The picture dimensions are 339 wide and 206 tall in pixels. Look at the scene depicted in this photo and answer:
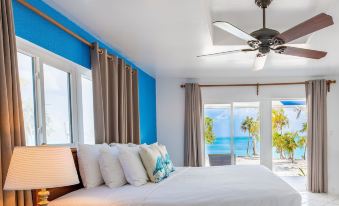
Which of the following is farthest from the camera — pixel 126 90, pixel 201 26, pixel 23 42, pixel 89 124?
pixel 126 90

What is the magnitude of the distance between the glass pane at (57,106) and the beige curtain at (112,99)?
0.27 m

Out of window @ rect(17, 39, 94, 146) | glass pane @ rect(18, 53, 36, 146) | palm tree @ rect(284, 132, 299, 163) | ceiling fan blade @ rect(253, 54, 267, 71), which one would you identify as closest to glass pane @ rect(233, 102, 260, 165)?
palm tree @ rect(284, 132, 299, 163)

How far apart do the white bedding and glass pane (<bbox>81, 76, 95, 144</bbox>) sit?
2.92 feet

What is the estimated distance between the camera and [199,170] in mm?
3379

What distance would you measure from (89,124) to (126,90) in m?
0.80

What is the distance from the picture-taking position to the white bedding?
2.04 m

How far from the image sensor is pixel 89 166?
7.89 feet

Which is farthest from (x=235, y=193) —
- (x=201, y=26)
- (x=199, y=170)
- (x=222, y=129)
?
(x=222, y=129)

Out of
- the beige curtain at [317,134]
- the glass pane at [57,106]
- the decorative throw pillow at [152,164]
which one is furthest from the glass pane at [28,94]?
the beige curtain at [317,134]

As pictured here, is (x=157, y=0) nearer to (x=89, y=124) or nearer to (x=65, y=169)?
(x=65, y=169)

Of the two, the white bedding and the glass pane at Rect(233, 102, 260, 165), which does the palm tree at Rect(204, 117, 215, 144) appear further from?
the white bedding

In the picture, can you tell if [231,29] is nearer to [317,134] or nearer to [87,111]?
[87,111]

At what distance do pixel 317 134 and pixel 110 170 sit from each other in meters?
4.33

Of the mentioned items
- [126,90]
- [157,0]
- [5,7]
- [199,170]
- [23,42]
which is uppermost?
[157,0]
